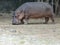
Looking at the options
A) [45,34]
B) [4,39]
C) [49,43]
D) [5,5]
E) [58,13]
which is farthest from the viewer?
[5,5]

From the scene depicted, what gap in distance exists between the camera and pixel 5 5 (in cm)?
1530

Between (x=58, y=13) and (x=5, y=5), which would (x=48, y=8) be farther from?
(x=5, y=5)

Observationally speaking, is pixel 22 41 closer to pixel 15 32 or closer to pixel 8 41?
pixel 8 41

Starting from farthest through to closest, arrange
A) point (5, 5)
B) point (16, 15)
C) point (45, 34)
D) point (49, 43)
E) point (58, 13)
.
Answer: point (5, 5) → point (58, 13) → point (16, 15) → point (45, 34) → point (49, 43)

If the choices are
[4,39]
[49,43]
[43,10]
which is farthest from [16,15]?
[49,43]

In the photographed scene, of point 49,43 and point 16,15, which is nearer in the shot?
point 49,43

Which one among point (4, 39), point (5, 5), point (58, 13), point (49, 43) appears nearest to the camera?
point (49, 43)

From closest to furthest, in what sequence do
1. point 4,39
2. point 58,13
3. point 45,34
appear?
point 4,39 → point 45,34 → point 58,13

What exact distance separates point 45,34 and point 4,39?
1467 millimetres

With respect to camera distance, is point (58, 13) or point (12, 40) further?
point (58, 13)

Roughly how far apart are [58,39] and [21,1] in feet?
28.2

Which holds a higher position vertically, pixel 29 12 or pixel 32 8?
pixel 32 8

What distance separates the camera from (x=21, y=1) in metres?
15.3

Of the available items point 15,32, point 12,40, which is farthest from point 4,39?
point 15,32
